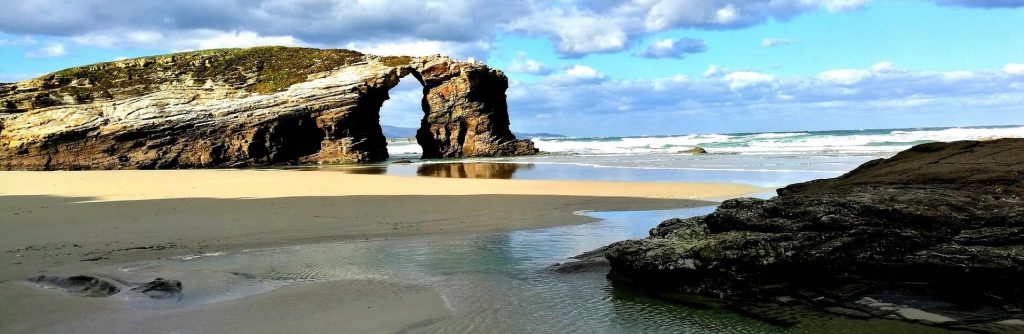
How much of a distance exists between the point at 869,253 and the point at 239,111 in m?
36.8

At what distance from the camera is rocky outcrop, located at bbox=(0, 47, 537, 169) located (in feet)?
111

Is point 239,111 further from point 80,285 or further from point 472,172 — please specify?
point 80,285

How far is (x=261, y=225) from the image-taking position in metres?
9.66

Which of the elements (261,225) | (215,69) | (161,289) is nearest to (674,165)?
(261,225)

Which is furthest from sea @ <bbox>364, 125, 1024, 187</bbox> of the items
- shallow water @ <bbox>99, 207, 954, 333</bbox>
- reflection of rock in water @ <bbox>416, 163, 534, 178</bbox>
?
shallow water @ <bbox>99, 207, 954, 333</bbox>

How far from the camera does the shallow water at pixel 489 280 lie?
4801mm

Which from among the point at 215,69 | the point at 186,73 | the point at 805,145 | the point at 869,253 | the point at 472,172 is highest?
the point at 215,69

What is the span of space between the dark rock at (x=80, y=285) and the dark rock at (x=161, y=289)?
0.22 m

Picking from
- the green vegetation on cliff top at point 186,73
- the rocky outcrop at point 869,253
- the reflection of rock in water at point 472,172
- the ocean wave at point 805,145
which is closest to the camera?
the rocky outcrop at point 869,253

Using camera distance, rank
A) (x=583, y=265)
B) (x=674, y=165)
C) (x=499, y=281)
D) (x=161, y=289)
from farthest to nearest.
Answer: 1. (x=674, y=165)
2. (x=583, y=265)
3. (x=499, y=281)
4. (x=161, y=289)

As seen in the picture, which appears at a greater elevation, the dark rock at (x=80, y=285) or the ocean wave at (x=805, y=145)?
the ocean wave at (x=805, y=145)

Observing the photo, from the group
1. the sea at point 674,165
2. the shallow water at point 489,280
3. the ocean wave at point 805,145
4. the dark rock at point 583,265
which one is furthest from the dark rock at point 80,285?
the ocean wave at point 805,145

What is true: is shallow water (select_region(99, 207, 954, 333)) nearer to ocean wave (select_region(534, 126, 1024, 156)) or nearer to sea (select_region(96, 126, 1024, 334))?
sea (select_region(96, 126, 1024, 334))

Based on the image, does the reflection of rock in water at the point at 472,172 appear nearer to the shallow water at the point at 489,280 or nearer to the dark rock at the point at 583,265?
the shallow water at the point at 489,280
